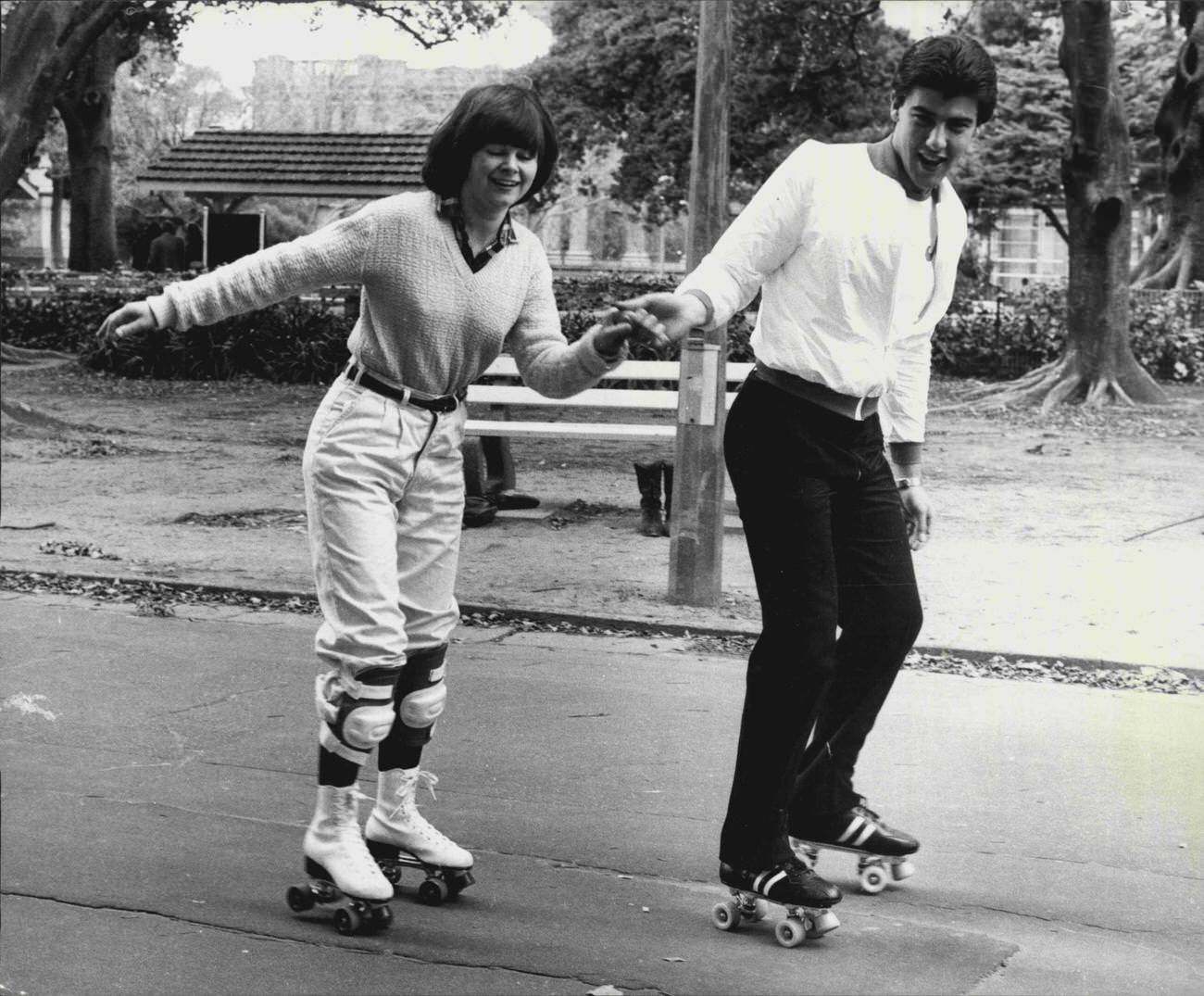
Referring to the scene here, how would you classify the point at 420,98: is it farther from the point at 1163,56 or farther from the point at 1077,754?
the point at 1077,754

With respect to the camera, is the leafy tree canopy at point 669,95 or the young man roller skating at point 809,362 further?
the leafy tree canopy at point 669,95

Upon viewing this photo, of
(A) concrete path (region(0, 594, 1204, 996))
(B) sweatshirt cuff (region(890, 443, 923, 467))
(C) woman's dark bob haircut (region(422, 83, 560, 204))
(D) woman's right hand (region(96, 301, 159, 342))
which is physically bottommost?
(A) concrete path (region(0, 594, 1204, 996))

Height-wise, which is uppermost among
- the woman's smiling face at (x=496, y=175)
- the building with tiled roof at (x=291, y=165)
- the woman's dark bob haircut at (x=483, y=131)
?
the building with tiled roof at (x=291, y=165)

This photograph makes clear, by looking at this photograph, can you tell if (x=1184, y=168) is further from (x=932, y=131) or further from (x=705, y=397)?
(x=932, y=131)

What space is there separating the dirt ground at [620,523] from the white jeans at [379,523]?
3674 millimetres

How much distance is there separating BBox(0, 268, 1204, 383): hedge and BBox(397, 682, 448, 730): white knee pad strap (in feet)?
46.2

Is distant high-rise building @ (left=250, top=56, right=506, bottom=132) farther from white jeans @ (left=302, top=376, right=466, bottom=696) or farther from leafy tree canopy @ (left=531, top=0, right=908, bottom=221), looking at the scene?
white jeans @ (left=302, top=376, right=466, bottom=696)

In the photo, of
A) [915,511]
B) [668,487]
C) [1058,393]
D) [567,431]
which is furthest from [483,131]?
[1058,393]

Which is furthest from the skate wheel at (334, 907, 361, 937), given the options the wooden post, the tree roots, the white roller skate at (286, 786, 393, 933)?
the tree roots

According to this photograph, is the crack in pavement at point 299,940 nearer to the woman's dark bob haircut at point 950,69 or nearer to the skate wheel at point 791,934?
the skate wheel at point 791,934

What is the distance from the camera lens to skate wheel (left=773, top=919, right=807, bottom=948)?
12.4ft

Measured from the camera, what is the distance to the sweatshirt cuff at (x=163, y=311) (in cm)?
370

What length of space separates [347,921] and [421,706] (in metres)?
0.53

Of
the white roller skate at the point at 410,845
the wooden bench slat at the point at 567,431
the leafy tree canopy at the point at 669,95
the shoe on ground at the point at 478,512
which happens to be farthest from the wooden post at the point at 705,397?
the leafy tree canopy at the point at 669,95
